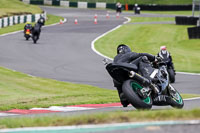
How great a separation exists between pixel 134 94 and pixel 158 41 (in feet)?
90.3

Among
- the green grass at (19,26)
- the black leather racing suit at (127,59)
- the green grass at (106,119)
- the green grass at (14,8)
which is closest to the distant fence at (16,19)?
the green grass at (19,26)

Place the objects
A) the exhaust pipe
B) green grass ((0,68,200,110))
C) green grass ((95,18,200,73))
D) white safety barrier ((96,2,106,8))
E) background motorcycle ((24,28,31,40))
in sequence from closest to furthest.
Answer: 1. the exhaust pipe
2. green grass ((0,68,200,110))
3. green grass ((95,18,200,73))
4. background motorcycle ((24,28,31,40))
5. white safety barrier ((96,2,106,8))

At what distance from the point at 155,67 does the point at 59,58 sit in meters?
16.6

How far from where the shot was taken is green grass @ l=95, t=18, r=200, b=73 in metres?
27.0

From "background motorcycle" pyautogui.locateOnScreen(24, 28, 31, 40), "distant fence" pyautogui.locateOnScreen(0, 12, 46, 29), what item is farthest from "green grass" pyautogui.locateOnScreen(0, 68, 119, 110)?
"distant fence" pyautogui.locateOnScreen(0, 12, 46, 29)

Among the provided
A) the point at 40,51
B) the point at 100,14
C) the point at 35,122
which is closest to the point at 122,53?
the point at 35,122

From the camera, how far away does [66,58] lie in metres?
26.6

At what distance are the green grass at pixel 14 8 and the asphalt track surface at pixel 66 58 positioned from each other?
5.33 meters

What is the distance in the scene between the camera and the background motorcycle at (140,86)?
9016 millimetres

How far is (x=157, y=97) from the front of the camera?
9695mm

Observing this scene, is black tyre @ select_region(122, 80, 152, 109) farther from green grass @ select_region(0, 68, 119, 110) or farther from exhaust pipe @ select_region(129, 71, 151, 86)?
green grass @ select_region(0, 68, 119, 110)

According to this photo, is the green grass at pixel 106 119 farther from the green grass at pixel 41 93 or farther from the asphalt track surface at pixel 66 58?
the green grass at pixel 41 93

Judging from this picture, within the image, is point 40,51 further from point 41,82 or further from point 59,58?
point 41,82

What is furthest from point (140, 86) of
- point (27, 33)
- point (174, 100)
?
point (27, 33)
